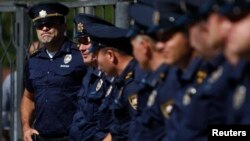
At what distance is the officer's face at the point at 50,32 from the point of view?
26.0ft

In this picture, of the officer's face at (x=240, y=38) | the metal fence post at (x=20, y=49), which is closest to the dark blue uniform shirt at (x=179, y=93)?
the officer's face at (x=240, y=38)

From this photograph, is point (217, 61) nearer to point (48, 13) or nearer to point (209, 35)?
point (209, 35)

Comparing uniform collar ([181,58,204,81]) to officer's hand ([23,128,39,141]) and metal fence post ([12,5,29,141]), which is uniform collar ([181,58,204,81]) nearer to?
officer's hand ([23,128,39,141])

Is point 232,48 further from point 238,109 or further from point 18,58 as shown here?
point 18,58

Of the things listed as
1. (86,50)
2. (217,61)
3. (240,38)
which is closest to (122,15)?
(86,50)

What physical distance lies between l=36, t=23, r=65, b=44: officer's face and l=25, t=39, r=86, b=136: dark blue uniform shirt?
0.12 m

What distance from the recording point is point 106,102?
6.67m

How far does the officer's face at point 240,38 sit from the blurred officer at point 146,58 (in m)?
0.94

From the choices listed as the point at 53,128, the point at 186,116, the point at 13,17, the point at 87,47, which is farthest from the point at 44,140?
the point at 186,116

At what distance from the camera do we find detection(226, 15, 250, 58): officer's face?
388 centimetres

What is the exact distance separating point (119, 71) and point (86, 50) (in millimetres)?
831

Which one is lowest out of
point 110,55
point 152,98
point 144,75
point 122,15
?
point 152,98

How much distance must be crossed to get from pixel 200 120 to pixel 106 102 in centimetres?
234

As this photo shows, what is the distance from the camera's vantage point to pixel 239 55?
156 inches
